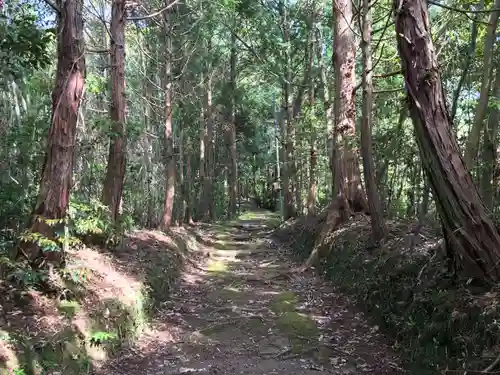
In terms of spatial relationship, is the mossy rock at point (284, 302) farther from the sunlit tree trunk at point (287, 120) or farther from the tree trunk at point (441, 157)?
the sunlit tree trunk at point (287, 120)

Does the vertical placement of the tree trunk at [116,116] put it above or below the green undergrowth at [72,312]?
above

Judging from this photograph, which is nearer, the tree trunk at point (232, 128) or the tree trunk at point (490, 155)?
the tree trunk at point (490, 155)

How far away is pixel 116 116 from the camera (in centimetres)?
988

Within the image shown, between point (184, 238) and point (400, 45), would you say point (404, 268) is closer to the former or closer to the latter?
point (400, 45)

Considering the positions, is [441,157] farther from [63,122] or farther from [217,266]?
[217,266]

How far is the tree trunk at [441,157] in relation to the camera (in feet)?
16.0

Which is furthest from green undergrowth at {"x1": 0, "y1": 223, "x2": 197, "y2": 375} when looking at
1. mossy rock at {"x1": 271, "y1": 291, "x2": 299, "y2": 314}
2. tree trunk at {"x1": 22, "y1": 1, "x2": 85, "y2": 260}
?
mossy rock at {"x1": 271, "y1": 291, "x2": 299, "y2": 314}

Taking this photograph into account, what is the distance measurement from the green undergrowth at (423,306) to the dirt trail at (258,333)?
305 millimetres

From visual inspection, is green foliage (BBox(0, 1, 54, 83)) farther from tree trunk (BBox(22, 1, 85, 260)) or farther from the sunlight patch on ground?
the sunlight patch on ground

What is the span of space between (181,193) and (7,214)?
1284cm

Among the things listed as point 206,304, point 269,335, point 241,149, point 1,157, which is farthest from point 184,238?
point 241,149

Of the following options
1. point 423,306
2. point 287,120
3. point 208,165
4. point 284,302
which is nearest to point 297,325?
point 284,302

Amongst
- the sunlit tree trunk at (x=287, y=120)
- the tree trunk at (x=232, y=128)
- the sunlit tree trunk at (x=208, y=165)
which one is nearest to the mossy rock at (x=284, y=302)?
the sunlit tree trunk at (x=287, y=120)

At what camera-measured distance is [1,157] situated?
852 cm
